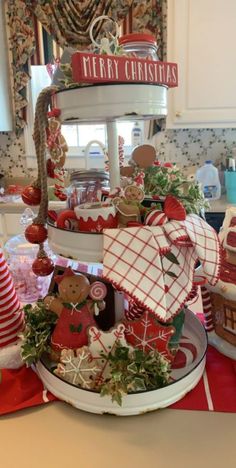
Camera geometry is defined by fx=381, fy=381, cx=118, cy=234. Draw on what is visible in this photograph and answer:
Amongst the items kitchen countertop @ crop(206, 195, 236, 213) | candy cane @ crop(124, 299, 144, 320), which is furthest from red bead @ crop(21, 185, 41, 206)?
kitchen countertop @ crop(206, 195, 236, 213)

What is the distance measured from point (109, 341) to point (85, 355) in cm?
5

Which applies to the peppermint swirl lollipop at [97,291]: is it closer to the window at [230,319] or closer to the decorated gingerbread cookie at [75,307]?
the decorated gingerbread cookie at [75,307]

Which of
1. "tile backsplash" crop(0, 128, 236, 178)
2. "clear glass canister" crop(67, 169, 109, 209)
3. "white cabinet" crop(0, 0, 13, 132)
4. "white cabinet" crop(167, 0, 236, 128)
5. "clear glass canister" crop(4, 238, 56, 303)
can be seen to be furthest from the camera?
"tile backsplash" crop(0, 128, 236, 178)

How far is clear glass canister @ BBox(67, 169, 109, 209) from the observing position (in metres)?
0.79

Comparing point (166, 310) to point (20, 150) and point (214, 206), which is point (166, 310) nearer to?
point (214, 206)

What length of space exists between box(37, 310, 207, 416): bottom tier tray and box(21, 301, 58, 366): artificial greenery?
0.03 metres

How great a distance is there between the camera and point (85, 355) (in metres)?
0.69

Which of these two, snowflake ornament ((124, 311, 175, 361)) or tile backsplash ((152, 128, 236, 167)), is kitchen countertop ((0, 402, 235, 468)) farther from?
tile backsplash ((152, 128, 236, 167))

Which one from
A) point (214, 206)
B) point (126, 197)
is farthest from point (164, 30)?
point (126, 197)

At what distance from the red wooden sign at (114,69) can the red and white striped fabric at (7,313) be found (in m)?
0.42

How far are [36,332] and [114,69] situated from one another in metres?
0.52

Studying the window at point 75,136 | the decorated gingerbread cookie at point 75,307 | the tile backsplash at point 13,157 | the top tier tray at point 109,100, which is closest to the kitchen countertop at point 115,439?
the decorated gingerbread cookie at point 75,307

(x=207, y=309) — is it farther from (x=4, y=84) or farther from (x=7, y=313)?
(x=4, y=84)

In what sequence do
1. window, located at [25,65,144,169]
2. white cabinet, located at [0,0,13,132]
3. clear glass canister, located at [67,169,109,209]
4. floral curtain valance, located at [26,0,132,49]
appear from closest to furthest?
clear glass canister, located at [67,169,109,209] → floral curtain valance, located at [26,0,132,49] → white cabinet, located at [0,0,13,132] → window, located at [25,65,144,169]
